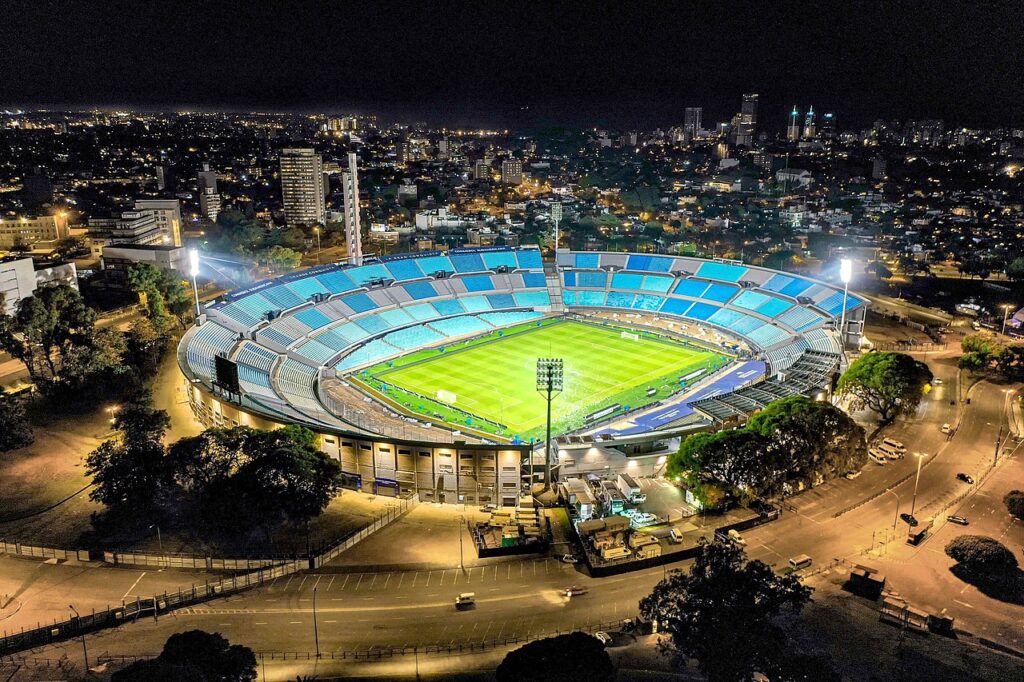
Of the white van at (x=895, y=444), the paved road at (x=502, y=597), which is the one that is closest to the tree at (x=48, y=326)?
the paved road at (x=502, y=597)

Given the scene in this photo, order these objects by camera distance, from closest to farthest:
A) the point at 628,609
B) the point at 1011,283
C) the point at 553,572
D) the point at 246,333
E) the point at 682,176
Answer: the point at 628,609 < the point at 553,572 < the point at 246,333 < the point at 1011,283 < the point at 682,176

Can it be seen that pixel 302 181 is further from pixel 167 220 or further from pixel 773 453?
pixel 773 453

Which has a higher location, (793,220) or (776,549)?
(793,220)

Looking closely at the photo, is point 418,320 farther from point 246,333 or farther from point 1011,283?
point 1011,283

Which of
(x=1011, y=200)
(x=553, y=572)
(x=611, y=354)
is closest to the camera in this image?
(x=553, y=572)

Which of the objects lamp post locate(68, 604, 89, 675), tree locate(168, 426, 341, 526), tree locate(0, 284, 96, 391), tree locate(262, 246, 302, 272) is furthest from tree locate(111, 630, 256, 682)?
tree locate(262, 246, 302, 272)

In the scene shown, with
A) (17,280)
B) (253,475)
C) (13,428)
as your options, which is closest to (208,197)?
(17,280)

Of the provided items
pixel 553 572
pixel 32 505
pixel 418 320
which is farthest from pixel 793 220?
pixel 32 505

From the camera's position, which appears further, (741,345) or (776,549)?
(741,345)
